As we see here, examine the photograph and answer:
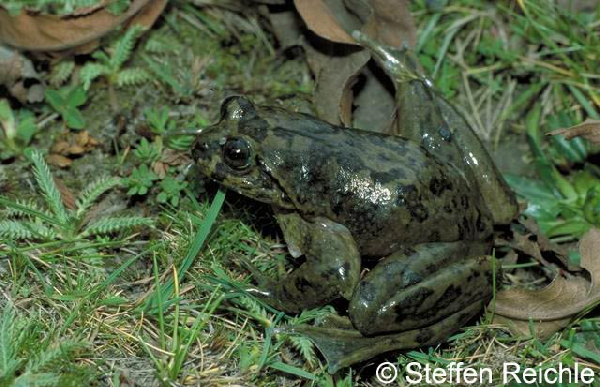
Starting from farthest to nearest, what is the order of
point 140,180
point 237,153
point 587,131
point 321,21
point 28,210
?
point 321,21 < point 140,180 < point 587,131 < point 28,210 < point 237,153

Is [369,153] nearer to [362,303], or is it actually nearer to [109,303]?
[362,303]

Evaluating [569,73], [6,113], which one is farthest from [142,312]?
[569,73]

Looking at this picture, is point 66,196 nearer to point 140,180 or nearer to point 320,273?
point 140,180

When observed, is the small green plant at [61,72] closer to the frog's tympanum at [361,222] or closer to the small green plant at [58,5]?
the small green plant at [58,5]

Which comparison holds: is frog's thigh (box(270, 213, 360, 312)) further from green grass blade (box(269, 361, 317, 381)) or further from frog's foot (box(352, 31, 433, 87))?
frog's foot (box(352, 31, 433, 87))

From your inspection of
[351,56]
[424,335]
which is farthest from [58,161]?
[424,335]

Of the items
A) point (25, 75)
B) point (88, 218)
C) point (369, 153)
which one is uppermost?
point (369, 153)

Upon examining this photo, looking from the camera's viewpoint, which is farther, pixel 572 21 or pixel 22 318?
pixel 572 21
